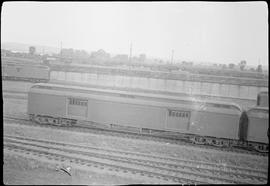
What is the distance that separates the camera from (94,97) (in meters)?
11.6

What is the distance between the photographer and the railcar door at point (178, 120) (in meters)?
10.9

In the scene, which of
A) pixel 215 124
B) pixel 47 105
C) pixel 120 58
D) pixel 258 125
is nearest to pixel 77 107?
pixel 47 105

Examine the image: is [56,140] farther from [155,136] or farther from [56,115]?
[155,136]

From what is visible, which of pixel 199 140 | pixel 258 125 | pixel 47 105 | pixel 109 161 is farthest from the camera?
pixel 47 105

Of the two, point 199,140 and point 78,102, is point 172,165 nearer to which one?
point 199,140

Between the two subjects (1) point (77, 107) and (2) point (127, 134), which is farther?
(1) point (77, 107)

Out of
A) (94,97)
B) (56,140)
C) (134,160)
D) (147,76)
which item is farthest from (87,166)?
(147,76)

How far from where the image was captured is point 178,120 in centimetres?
1115

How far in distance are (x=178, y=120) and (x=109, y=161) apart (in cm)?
356

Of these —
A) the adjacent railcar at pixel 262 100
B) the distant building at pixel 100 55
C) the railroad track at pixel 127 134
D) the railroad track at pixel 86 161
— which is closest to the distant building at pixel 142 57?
the distant building at pixel 100 55

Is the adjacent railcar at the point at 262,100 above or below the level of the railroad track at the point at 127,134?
above

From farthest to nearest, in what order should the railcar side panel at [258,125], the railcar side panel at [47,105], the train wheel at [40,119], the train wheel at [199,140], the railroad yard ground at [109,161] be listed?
the train wheel at [40,119]
the railcar side panel at [47,105]
the train wheel at [199,140]
the railcar side panel at [258,125]
the railroad yard ground at [109,161]

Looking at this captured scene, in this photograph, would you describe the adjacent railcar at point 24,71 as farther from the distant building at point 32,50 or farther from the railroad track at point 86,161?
the railroad track at point 86,161

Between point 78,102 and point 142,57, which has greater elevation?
point 142,57
